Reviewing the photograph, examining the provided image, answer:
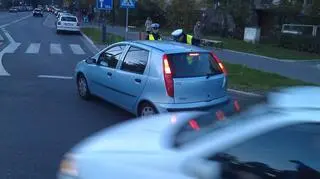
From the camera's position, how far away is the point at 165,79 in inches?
341

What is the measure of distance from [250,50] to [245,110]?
23.5 metres

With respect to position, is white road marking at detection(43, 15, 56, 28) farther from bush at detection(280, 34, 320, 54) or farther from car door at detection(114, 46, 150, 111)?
car door at detection(114, 46, 150, 111)

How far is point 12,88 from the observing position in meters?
12.7

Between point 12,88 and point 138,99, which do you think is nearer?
point 138,99

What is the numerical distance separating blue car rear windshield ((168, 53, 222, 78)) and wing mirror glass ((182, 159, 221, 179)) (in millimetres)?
5146

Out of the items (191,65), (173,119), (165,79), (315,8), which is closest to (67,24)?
(315,8)

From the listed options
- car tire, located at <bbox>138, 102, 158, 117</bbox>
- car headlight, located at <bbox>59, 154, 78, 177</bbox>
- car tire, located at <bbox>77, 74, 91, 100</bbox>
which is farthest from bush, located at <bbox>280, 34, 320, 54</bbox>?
car headlight, located at <bbox>59, 154, 78, 177</bbox>

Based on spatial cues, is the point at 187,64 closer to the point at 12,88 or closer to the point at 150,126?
the point at 150,126

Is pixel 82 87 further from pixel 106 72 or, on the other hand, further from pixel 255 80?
pixel 255 80

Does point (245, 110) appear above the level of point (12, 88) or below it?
above

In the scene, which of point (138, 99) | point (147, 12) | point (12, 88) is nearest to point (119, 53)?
point (138, 99)

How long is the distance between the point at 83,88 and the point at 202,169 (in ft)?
26.9

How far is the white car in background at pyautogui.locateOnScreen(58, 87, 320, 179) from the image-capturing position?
11.5 ft

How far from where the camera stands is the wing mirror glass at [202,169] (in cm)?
348
